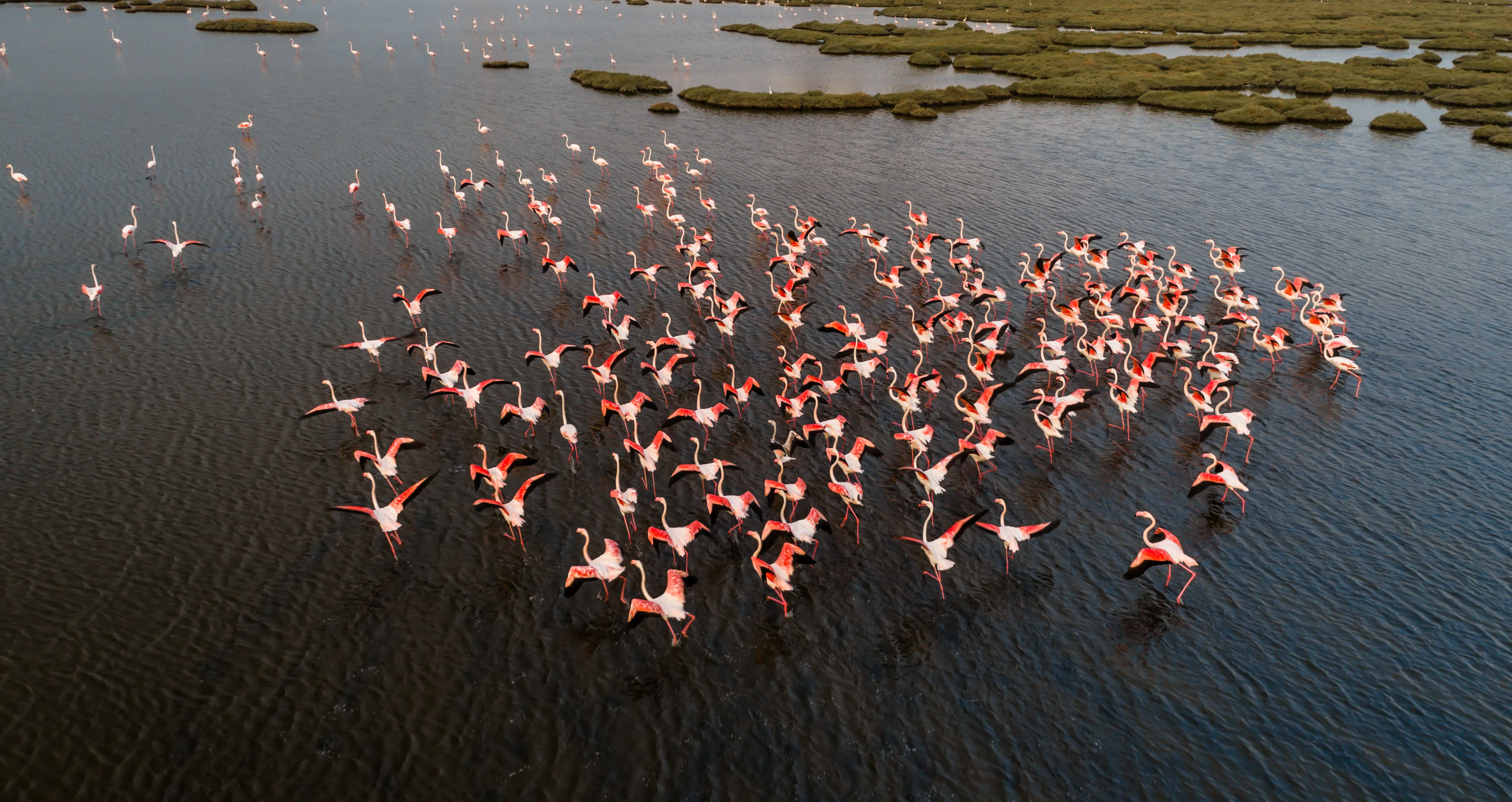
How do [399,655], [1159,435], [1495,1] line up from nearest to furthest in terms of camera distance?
[399,655] < [1159,435] < [1495,1]

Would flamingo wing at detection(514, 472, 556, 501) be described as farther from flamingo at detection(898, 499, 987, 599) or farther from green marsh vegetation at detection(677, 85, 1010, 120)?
green marsh vegetation at detection(677, 85, 1010, 120)

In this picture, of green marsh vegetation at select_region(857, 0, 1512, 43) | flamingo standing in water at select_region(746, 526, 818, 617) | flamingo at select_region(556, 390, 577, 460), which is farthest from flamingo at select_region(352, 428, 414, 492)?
green marsh vegetation at select_region(857, 0, 1512, 43)

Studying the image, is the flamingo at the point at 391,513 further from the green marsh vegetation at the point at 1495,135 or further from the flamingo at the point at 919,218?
the green marsh vegetation at the point at 1495,135

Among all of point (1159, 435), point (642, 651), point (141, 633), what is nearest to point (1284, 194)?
point (1159, 435)

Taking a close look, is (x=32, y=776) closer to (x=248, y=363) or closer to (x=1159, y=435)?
(x=248, y=363)

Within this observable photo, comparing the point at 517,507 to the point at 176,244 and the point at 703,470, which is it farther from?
the point at 176,244

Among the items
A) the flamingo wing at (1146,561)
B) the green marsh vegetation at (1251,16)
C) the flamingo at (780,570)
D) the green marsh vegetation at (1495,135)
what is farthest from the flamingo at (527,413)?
the green marsh vegetation at (1251,16)
